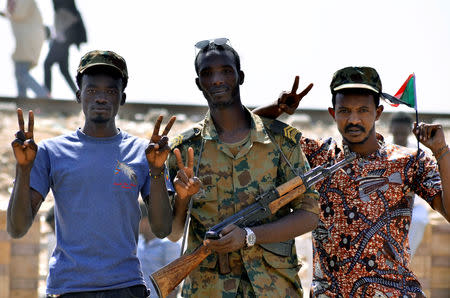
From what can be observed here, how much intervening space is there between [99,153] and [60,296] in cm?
73

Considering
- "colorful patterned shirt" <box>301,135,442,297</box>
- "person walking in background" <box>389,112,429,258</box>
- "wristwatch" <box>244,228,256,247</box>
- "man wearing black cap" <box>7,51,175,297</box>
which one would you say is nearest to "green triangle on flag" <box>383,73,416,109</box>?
Result: "colorful patterned shirt" <box>301,135,442,297</box>

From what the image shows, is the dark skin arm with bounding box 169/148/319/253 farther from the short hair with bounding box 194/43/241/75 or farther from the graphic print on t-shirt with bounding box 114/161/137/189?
the short hair with bounding box 194/43/241/75

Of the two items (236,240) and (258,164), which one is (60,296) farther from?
(258,164)

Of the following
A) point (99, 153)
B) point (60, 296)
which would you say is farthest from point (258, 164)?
point (60, 296)

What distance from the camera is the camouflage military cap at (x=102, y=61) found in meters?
3.68

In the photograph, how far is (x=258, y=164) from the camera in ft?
12.3

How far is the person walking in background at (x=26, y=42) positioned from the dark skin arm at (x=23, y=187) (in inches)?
388

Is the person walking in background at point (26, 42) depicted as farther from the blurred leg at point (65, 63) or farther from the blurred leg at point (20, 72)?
the blurred leg at point (65, 63)

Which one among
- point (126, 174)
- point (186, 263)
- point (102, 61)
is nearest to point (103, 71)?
point (102, 61)

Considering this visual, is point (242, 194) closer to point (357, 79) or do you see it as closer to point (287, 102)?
point (287, 102)

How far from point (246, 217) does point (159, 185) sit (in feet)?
1.56

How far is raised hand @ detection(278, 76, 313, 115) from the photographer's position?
3.97 m

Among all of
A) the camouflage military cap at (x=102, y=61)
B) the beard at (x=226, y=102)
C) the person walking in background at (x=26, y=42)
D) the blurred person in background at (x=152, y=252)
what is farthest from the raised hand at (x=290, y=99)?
the person walking in background at (x=26, y=42)

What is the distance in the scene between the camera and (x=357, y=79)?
3.97 metres
